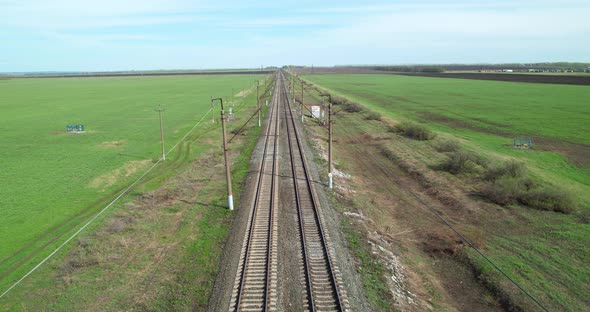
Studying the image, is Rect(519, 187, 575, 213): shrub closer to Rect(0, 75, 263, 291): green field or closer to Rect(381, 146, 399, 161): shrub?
Rect(381, 146, 399, 161): shrub

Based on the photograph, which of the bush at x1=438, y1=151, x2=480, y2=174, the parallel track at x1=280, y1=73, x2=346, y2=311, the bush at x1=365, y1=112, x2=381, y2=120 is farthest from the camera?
the bush at x1=365, y1=112, x2=381, y2=120

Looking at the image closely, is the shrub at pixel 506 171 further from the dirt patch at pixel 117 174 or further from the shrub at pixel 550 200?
the dirt patch at pixel 117 174

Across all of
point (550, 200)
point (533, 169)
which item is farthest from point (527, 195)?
point (533, 169)

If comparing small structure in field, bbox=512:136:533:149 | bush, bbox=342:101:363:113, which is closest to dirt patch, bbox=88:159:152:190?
small structure in field, bbox=512:136:533:149

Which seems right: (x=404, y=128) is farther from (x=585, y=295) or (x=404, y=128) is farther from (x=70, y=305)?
(x=70, y=305)

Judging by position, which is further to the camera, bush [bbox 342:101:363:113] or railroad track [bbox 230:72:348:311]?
bush [bbox 342:101:363:113]

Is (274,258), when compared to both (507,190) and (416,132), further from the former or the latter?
(416,132)

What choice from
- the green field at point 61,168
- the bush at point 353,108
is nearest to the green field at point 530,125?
the bush at point 353,108
